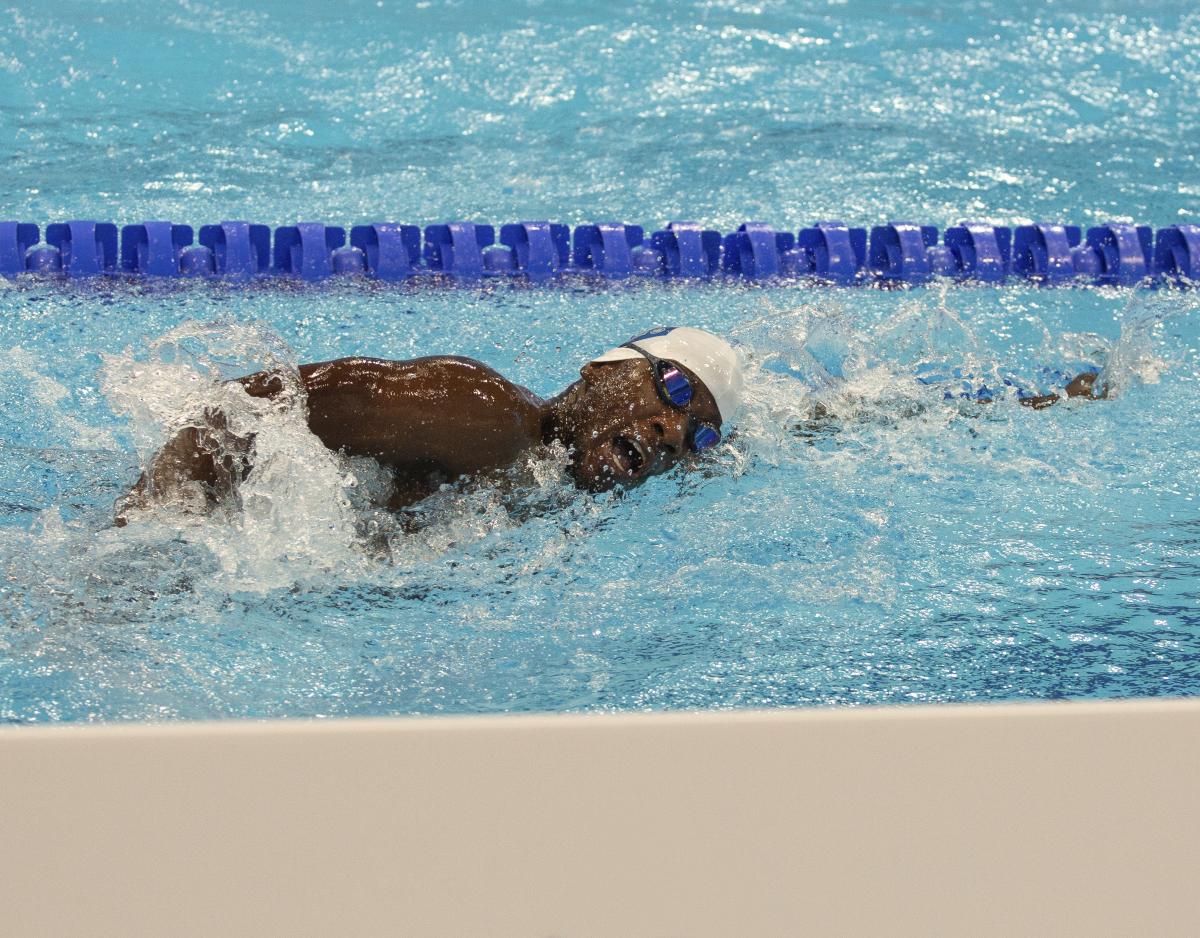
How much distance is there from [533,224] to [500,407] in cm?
209

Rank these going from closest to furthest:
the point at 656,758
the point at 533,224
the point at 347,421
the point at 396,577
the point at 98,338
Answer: the point at 656,758 < the point at 347,421 < the point at 396,577 < the point at 98,338 < the point at 533,224

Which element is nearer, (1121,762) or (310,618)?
(1121,762)

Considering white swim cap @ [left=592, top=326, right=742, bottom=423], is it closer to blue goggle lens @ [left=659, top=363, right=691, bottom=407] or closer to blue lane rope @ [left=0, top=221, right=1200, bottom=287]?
blue goggle lens @ [left=659, top=363, right=691, bottom=407]

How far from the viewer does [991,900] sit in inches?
48.6

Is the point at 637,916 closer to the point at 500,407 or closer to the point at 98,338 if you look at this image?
the point at 500,407

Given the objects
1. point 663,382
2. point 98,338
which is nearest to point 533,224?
point 98,338

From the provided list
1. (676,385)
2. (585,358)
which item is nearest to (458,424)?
(676,385)

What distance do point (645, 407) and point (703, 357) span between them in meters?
0.18

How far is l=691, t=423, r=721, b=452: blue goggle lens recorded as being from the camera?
94.8 inches

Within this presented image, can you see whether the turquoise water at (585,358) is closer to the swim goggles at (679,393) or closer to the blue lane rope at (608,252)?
the blue lane rope at (608,252)

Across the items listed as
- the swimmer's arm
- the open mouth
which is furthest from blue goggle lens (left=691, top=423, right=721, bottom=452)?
the swimmer's arm

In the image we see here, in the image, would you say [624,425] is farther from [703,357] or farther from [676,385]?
[703,357]

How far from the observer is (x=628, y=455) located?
2.32 meters

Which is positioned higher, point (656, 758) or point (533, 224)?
point (533, 224)
